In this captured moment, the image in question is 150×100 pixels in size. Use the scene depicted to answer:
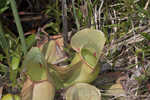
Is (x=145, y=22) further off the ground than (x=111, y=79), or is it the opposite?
(x=145, y=22)

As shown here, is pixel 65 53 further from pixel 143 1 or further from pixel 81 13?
pixel 143 1

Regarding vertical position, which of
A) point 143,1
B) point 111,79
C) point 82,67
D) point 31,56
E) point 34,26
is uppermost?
point 143,1

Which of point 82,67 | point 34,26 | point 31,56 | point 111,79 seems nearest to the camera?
point 31,56

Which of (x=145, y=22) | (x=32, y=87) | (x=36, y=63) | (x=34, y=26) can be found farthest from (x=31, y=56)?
(x=145, y=22)

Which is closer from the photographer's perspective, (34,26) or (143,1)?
(143,1)

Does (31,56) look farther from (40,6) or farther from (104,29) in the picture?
(40,6)

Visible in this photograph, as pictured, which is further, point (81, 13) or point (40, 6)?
point (40, 6)

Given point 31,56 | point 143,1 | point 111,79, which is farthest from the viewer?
point 143,1

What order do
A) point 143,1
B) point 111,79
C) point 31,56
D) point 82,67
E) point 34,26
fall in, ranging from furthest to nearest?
point 34,26 → point 143,1 → point 111,79 → point 82,67 → point 31,56

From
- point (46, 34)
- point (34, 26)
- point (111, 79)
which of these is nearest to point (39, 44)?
point (46, 34)

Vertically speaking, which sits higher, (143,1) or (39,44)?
(143,1)
